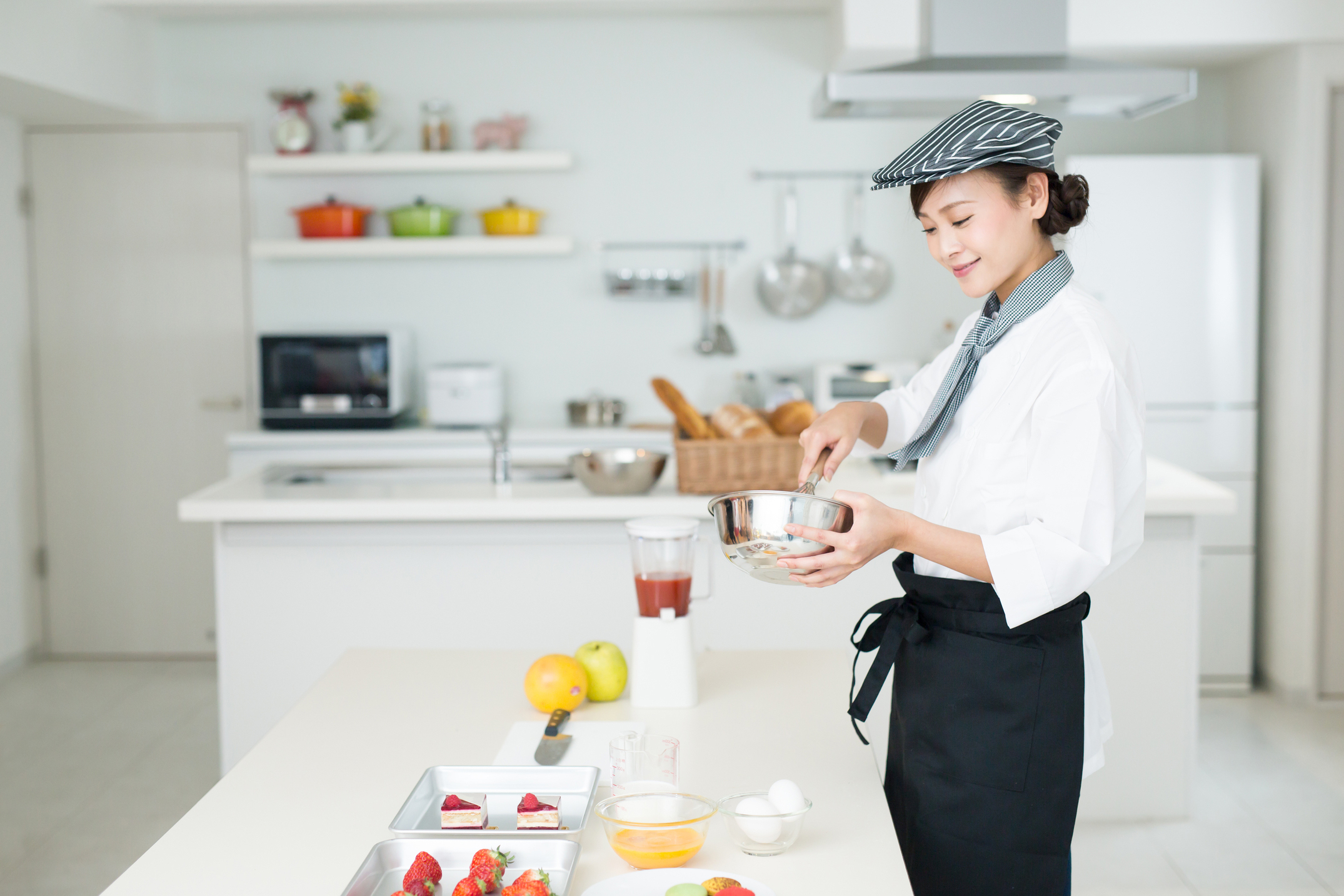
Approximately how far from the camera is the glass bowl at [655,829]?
113 cm

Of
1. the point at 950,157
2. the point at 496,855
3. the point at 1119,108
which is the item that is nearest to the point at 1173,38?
the point at 1119,108

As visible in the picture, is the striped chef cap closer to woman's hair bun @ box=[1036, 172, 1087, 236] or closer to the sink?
woman's hair bun @ box=[1036, 172, 1087, 236]

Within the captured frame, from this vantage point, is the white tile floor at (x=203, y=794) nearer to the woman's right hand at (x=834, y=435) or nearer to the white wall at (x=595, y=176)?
the woman's right hand at (x=834, y=435)

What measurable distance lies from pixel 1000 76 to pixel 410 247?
254 centimetres

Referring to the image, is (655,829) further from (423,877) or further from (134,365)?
(134,365)

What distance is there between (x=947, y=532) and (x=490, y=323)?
142 inches

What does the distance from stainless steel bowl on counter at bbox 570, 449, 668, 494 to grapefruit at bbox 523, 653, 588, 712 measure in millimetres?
1129

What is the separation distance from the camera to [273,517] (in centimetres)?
274

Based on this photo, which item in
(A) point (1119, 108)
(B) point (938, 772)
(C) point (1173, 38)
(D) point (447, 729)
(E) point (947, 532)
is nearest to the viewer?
(E) point (947, 532)

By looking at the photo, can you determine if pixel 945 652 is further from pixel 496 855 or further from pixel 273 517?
pixel 273 517

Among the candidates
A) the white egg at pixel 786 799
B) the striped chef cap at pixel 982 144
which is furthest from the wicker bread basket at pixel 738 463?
the white egg at pixel 786 799

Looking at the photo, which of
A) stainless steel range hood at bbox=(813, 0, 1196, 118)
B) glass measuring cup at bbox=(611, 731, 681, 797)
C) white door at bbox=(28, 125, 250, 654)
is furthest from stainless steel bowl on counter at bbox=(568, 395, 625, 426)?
glass measuring cup at bbox=(611, 731, 681, 797)

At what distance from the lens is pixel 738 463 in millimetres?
2686

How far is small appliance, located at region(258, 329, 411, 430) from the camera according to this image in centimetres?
423
